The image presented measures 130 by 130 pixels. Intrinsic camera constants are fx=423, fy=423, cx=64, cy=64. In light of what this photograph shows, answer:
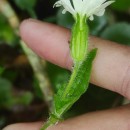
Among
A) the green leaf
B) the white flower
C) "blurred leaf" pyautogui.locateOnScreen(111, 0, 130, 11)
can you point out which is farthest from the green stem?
"blurred leaf" pyautogui.locateOnScreen(111, 0, 130, 11)

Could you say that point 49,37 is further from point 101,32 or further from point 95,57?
point 101,32

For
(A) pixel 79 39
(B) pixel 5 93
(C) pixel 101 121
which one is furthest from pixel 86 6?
(B) pixel 5 93

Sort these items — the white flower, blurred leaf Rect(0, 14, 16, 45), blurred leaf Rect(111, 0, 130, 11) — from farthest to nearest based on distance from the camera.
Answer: blurred leaf Rect(0, 14, 16, 45)
blurred leaf Rect(111, 0, 130, 11)
the white flower

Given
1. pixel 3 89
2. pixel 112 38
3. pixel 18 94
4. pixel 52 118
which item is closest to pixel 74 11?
pixel 52 118

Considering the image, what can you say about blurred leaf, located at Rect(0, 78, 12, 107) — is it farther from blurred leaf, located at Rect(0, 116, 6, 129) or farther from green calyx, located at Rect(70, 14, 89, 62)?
green calyx, located at Rect(70, 14, 89, 62)

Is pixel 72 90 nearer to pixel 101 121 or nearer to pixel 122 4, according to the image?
pixel 101 121

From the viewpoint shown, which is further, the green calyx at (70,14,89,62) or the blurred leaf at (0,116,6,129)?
the blurred leaf at (0,116,6,129)
